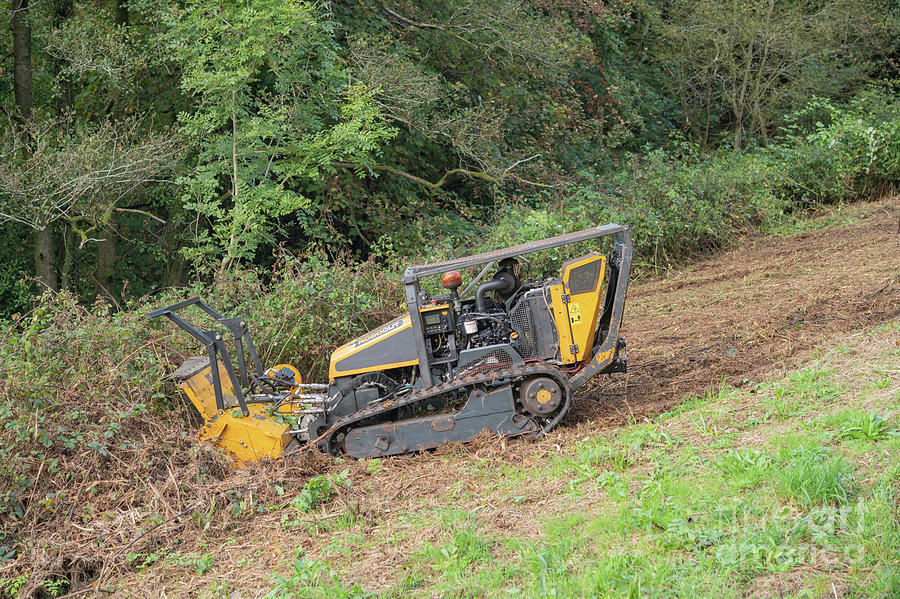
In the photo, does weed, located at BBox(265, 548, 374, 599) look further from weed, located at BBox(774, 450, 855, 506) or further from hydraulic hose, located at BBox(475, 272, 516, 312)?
hydraulic hose, located at BBox(475, 272, 516, 312)

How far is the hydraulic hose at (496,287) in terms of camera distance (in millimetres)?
6820

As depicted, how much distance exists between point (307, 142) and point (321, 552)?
8.24m

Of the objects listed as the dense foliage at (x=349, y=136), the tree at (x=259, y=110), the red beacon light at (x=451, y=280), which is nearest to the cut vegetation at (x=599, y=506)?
the red beacon light at (x=451, y=280)

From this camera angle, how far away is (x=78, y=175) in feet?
37.3

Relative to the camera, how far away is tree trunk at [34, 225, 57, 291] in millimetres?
13477

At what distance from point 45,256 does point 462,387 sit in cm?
1000

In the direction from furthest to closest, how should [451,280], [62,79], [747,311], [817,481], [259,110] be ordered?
[62,79] → [259,110] → [747,311] → [451,280] → [817,481]

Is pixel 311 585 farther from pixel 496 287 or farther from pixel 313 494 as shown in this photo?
pixel 496 287

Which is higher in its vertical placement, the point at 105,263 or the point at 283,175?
the point at 283,175

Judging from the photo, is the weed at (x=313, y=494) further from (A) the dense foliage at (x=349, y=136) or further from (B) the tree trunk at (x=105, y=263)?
(B) the tree trunk at (x=105, y=263)

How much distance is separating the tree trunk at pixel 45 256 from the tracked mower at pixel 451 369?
8.03 metres

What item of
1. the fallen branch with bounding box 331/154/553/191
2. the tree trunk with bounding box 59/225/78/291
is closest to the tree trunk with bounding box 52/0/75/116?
the tree trunk with bounding box 59/225/78/291

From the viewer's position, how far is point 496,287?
6.84 metres

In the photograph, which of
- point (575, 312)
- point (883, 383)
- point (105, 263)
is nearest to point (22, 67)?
point (105, 263)
